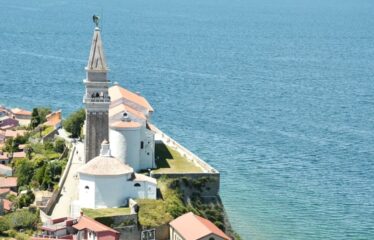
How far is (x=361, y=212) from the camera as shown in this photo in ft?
189

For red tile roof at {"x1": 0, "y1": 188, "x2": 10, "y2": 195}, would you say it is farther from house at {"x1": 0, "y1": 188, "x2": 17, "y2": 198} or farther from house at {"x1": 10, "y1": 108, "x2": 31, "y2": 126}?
house at {"x1": 10, "y1": 108, "x2": 31, "y2": 126}

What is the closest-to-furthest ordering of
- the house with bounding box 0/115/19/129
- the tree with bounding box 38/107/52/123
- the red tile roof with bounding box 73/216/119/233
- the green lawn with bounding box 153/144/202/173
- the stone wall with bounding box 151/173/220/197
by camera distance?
the red tile roof with bounding box 73/216/119/233 < the stone wall with bounding box 151/173/220/197 < the green lawn with bounding box 153/144/202/173 < the tree with bounding box 38/107/52/123 < the house with bounding box 0/115/19/129

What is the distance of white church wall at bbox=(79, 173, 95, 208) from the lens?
149 ft

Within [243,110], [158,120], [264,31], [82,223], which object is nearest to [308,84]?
[243,110]

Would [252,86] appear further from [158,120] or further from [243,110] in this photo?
[158,120]

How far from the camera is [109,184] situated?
45.5 m

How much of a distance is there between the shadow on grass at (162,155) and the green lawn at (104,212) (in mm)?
7282

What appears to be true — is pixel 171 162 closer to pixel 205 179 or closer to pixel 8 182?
pixel 205 179

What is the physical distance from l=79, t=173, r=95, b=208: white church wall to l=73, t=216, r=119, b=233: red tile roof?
97.4 inches

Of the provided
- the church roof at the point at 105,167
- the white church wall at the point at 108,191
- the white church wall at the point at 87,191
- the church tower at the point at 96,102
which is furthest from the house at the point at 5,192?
the white church wall at the point at 108,191

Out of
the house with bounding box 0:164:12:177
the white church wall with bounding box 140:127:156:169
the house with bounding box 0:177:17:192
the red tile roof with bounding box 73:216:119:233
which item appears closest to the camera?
the red tile roof with bounding box 73:216:119:233

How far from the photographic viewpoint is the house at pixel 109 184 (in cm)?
4541

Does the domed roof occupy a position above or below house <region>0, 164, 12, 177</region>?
above

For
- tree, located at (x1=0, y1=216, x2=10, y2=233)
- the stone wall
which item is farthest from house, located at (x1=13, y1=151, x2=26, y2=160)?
tree, located at (x1=0, y1=216, x2=10, y2=233)
